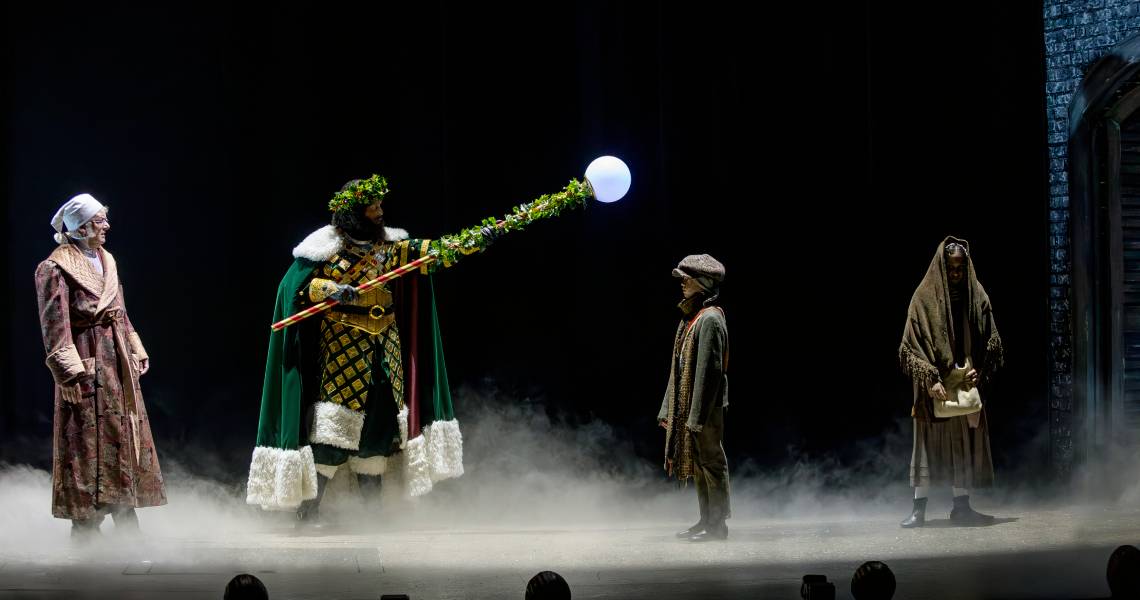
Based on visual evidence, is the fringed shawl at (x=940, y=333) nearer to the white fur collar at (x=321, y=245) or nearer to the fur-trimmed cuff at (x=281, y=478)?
the white fur collar at (x=321, y=245)

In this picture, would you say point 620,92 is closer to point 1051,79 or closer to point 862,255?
point 862,255

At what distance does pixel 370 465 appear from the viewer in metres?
6.59

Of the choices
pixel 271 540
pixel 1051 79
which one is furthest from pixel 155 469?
pixel 1051 79

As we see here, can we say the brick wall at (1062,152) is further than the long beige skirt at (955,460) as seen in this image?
Yes

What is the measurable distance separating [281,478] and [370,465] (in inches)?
17.8

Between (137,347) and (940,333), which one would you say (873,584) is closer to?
(940,333)

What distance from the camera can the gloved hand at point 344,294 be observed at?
20.6 feet

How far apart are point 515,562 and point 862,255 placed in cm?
282

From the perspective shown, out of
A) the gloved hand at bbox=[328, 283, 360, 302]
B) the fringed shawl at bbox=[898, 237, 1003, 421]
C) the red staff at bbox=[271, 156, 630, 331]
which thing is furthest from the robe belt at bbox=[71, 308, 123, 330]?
the fringed shawl at bbox=[898, 237, 1003, 421]

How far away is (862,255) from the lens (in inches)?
296

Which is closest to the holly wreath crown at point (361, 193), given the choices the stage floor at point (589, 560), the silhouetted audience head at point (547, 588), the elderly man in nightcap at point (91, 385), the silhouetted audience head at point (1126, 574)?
the elderly man in nightcap at point (91, 385)

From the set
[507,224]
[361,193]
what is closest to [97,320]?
[361,193]

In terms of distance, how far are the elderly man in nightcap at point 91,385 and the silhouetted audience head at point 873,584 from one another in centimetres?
335

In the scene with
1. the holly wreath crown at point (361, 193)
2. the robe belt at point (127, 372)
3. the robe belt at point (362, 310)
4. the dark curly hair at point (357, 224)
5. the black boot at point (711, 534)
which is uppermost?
the holly wreath crown at point (361, 193)
